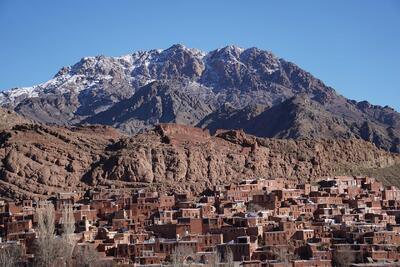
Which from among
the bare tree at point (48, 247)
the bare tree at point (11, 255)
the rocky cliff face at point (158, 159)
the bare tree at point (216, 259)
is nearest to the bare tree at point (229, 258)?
the bare tree at point (216, 259)

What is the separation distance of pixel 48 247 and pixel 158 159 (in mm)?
47644

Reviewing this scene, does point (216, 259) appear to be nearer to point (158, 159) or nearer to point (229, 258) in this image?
point (229, 258)

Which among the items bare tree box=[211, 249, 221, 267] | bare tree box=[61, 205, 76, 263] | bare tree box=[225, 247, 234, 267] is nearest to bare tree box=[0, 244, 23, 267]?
bare tree box=[61, 205, 76, 263]

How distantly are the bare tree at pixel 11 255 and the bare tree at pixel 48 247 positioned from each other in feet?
3.80

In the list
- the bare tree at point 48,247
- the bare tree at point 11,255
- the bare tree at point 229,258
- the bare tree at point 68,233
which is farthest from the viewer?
the bare tree at point 68,233

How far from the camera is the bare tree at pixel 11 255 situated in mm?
68125

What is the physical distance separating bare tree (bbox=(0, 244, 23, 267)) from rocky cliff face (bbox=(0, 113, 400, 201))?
33303mm

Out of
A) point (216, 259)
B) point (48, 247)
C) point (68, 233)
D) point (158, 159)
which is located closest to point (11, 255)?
point (48, 247)

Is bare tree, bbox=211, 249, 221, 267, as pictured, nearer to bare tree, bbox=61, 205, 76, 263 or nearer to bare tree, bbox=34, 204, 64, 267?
bare tree, bbox=61, 205, 76, 263

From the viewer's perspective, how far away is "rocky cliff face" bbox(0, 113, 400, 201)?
111875mm

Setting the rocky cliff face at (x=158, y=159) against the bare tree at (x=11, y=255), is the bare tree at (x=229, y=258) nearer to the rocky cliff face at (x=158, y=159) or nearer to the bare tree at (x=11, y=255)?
the bare tree at (x=11, y=255)

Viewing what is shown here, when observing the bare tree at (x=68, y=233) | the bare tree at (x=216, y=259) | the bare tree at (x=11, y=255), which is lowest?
the bare tree at (x=216, y=259)

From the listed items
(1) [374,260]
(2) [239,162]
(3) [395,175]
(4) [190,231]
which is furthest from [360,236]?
(3) [395,175]

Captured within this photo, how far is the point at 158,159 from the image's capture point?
118 metres
